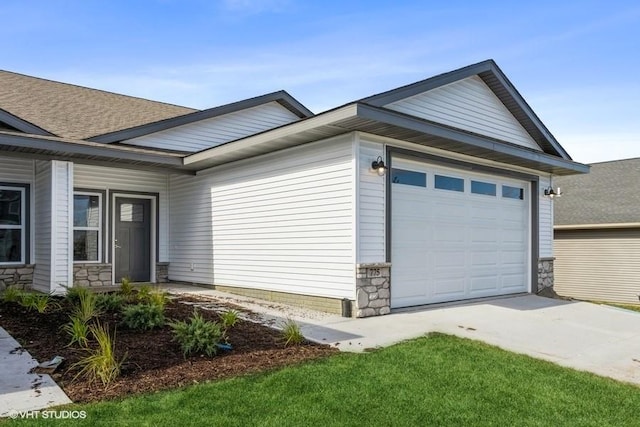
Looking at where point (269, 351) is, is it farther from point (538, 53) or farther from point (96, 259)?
point (538, 53)

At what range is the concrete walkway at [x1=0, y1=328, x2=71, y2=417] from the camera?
3838 millimetres

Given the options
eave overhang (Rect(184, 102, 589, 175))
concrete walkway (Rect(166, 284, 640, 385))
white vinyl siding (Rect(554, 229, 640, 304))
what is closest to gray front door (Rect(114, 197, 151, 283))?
eave overhang (Rect(184, 102, 589, 175))

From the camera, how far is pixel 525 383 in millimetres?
4785

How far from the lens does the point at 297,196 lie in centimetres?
870

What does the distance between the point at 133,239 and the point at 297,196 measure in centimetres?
508

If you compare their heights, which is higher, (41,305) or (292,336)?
(41,305)

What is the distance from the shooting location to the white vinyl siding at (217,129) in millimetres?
11523

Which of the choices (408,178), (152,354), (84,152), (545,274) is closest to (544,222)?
(545,274)

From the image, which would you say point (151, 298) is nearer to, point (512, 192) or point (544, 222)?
point (512, 192)

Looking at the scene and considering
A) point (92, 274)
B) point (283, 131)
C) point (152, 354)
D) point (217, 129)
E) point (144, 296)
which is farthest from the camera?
point (217, 129)

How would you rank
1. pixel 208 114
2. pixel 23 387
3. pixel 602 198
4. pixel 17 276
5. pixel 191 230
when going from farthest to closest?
pixel 602 198, pixel 208 114, pixel 191 230, pixel 17 276, pixel 23 387

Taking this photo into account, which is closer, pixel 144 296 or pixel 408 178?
pixel 144 296

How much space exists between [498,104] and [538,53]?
2.14 m

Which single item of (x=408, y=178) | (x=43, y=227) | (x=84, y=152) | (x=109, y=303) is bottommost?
(x=109, y=303)
